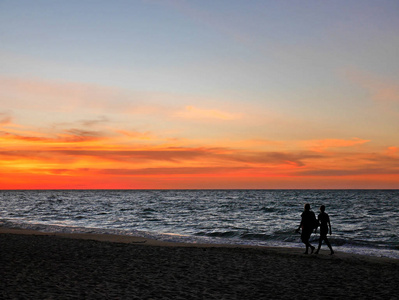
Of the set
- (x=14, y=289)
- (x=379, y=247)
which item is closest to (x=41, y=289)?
(x=14, y=289)

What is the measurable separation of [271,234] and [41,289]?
23947 mm

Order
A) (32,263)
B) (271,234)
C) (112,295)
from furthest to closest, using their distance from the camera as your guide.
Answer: (271,234) < (32,263) < (112,295)

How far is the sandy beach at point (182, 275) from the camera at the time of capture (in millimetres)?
Result: 9602

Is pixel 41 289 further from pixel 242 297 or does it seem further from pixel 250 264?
pixel 250 264

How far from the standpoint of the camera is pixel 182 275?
12.0 meters

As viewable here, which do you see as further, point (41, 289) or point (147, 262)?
point (147, 262)

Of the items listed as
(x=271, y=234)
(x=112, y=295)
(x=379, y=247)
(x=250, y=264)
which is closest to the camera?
(x=112, y=295)

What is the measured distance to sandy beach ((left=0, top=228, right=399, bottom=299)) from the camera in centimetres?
960

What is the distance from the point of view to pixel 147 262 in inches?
567

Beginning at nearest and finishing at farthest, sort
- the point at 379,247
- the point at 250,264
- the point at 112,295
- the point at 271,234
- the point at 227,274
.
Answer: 1. the point at 112,295
2. the point at 227,274
3. the point at 250,264
4. the point at 379,247
5. the point at 271,234

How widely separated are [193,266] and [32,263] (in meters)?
5.92

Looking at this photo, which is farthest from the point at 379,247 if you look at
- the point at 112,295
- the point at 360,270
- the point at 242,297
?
the point at 112,295

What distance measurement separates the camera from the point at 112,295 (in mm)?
9195

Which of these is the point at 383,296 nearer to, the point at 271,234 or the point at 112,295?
the point at 112,295
